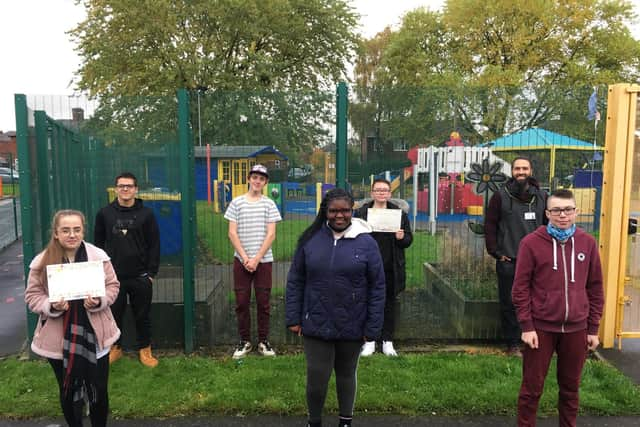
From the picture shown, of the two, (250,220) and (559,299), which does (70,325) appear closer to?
(250,220)

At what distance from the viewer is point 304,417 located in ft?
12.5

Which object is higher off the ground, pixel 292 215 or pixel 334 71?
pixel 334 71

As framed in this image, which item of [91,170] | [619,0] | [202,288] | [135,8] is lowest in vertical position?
[202,288]

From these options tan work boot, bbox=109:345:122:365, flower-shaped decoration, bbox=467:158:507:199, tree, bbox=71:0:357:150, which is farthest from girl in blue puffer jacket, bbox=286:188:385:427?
tree, bbox=71:0:357:150

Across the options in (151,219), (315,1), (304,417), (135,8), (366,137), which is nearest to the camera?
(304,417)

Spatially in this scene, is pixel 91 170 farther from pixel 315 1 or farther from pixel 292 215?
pixel 315 1

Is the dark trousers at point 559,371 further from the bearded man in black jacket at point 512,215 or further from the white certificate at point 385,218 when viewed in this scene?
the white certificate at point 385,218

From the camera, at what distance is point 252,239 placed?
4770 mm

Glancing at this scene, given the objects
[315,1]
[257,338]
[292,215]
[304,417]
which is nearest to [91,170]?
[292,215]

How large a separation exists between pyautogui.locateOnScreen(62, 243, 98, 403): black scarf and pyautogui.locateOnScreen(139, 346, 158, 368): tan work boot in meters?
1.63

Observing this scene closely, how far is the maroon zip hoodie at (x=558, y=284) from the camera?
3.11 meters

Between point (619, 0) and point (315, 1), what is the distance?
18006 millimetres

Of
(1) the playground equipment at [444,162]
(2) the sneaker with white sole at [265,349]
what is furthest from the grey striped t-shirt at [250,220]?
(1) the playground equipment at [444,162]

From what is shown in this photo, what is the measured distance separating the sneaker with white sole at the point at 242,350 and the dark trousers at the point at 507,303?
269cm
